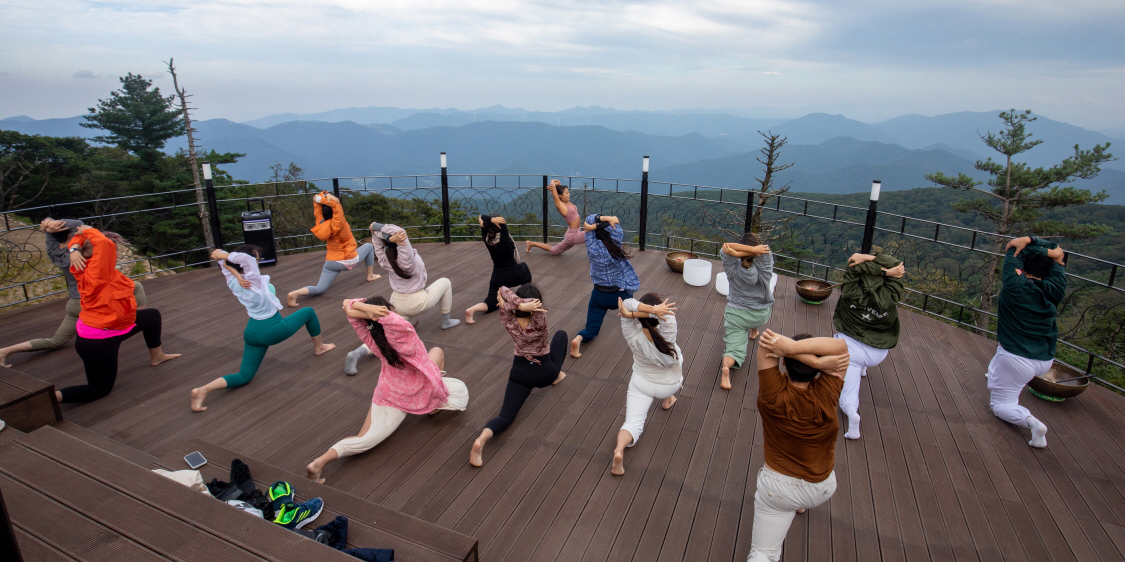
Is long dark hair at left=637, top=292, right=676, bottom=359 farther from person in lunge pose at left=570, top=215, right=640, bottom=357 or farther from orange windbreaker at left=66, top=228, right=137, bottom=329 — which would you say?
orange windbreaker at left=66, top=228, right=137, bottom=329

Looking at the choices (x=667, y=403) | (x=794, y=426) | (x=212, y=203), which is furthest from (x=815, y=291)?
(x=212, y=203)

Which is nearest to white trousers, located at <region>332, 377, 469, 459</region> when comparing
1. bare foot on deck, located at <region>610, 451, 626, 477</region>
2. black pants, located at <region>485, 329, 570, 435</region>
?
black pants, located at <region>485, 329, 570, 435</region>

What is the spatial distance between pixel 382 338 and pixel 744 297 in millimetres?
2997

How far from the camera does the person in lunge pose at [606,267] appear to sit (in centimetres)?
486

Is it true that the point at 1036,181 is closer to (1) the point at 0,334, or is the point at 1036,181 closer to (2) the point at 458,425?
(2) the point at 458,425

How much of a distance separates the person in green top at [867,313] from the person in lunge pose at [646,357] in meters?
1.40

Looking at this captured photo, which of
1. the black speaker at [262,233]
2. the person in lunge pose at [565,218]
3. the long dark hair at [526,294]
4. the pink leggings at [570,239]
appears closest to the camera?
the long dark hair at [526,294]

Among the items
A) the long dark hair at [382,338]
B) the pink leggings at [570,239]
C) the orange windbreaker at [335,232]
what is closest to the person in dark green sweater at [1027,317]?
the long dark hair at [382,338]

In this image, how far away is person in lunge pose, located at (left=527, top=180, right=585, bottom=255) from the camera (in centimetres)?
662

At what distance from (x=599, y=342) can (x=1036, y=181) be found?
79.5 feet

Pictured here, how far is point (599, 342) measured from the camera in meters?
5.19

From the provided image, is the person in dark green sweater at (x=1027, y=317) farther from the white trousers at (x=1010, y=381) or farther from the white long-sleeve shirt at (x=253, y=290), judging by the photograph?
the white long-sleeve shirt at (x=253, y=290)

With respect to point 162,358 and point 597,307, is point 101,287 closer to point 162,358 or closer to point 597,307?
point 162,358

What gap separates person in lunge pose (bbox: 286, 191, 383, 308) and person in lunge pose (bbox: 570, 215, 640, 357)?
2.99 m
